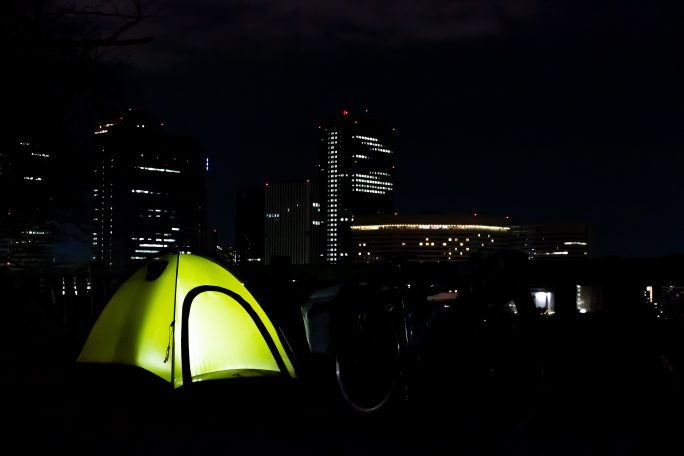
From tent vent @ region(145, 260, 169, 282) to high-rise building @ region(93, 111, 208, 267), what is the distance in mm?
4033

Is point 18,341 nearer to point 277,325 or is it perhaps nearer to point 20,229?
point 20,229

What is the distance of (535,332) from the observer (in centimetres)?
571

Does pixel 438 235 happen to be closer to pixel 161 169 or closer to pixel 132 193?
pixel 161 169

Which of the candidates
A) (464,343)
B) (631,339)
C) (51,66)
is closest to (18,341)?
(51,66)

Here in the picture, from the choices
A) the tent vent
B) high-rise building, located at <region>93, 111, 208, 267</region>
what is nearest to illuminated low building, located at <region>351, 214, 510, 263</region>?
high-rise building, located at <region>93, 111, 208, 267</region>

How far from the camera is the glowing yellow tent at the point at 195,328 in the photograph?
24.6 ft

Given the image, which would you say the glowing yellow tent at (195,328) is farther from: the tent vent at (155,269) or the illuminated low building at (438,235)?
the illuminated low building at (438,235)

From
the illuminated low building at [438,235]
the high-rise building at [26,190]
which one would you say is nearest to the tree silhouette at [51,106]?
the high-rise building at [26,190]

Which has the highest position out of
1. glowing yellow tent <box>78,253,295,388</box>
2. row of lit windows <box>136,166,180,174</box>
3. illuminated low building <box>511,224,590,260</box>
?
row of lit windows <box>136,166,180,174</box>

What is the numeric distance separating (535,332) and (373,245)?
97.5 meters

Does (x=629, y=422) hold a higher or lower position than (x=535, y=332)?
lower

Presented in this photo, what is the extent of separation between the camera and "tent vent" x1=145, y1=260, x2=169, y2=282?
8008 millimetres

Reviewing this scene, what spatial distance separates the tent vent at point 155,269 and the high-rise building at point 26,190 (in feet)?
21.8

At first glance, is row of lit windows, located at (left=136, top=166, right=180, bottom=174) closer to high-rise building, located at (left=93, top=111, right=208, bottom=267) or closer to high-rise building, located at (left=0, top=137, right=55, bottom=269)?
high-rise building, located at (left=93, top=111, right=208, bottom=267)
